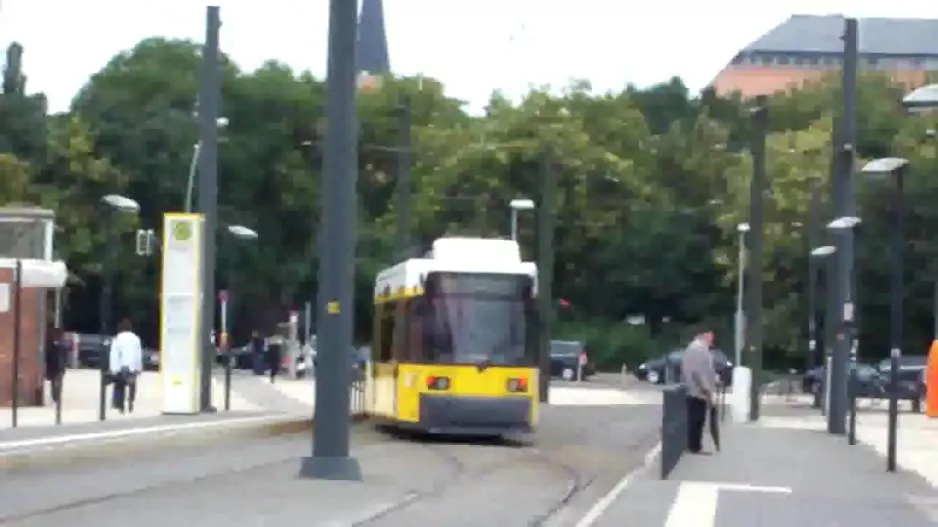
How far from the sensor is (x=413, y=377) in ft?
107

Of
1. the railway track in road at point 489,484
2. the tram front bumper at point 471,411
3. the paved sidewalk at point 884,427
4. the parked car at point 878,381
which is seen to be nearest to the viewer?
the railway track in road at point 489,484

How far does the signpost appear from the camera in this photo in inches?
1512

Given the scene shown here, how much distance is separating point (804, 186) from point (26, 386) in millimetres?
49745

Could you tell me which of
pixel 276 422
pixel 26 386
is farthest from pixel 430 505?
pixel 26 386

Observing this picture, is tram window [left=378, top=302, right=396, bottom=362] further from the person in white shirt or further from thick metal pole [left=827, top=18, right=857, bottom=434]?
thick metal pole [left=827, top=18, right=857, bottom=434]

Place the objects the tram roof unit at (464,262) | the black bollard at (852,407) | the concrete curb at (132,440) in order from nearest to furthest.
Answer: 1. the concrete curb at (132,440)
2. the tram roof unit at (464,262)
3. the black bollard at (852,407)

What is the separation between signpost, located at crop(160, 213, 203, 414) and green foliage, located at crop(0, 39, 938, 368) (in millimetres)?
47384

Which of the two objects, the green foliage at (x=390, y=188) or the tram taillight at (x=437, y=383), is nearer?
the tram taillight at (x=437, y=383)

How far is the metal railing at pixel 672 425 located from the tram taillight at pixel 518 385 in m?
3.85

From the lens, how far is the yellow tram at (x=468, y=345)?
32219 mm

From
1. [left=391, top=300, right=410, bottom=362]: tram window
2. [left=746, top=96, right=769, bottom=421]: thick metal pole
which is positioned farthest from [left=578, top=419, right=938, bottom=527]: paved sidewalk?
[left=746, top=96, right=769, bottom=421]: thick metal pole

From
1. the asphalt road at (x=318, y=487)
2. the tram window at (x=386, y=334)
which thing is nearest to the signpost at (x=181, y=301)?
the tram window at (x=386, y=334)

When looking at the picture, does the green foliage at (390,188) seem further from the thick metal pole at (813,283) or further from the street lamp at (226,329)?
the thick metal pole at (813,283)


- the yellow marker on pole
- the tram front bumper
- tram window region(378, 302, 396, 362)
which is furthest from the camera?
the yellow marker on pole
